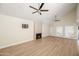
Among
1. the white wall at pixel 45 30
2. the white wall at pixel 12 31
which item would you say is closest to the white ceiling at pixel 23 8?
the white wall at pixel 12 31

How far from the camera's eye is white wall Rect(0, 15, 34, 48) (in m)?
4.09

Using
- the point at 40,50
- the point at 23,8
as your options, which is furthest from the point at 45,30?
the point at 23,8

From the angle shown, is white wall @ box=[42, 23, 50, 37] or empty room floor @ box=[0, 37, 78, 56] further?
white wall @ box=[42, 23, 50, 37]

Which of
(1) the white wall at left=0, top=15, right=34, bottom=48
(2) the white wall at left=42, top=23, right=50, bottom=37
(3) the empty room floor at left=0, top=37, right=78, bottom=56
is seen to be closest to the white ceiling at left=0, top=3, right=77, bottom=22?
(1) the white wall at left=0, top=15, right=34, bottom=48

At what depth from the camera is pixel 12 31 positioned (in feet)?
15.4

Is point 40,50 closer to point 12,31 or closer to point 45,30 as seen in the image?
point 12,31

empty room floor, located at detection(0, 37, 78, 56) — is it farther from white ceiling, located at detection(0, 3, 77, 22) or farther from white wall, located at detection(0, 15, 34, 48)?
white ceiling, located at detection(0, 3, 77, 22)

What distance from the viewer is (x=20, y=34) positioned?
5.41 meters

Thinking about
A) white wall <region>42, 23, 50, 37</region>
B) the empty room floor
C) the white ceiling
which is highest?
the white ceiling

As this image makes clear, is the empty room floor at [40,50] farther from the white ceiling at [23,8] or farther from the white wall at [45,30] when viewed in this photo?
the white wall at [45,30]

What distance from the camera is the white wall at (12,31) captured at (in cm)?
409

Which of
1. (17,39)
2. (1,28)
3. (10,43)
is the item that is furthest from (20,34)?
(1,28)

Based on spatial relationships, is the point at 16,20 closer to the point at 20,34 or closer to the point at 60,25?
the point at 20,34

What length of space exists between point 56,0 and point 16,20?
14.0 ft
